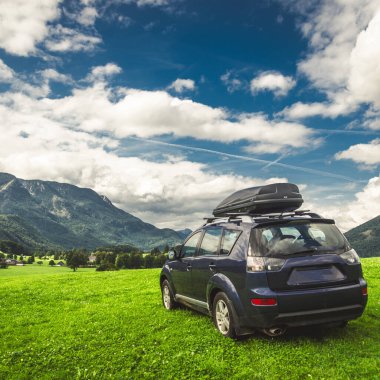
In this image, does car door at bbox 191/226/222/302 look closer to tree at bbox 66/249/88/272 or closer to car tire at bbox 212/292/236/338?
car tire at bbox 212/292/236/338

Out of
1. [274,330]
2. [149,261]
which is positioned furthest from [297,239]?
[149,261]

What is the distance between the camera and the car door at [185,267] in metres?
9.41

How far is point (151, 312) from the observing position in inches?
425

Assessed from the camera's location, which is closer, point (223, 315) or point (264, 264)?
point (264, 264)

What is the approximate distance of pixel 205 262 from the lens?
8461 millimetres

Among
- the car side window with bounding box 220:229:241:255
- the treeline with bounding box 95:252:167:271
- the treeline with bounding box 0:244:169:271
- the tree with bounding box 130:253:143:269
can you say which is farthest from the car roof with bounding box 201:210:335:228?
the tree with bounding box 130:253:143:269

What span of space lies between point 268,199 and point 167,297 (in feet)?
15.9

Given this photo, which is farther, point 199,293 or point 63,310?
point 63,310

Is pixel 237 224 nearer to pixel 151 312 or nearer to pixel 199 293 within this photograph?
pixel 199 293

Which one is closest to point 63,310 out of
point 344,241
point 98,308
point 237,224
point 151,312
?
point 98,308

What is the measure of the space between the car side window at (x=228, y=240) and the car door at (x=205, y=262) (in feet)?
0.76

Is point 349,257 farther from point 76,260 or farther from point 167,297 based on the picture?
point 76,260

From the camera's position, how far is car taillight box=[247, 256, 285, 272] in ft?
21.6

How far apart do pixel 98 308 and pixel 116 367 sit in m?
5.71
